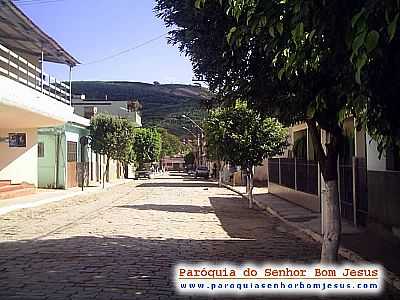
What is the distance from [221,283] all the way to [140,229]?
7284 mm

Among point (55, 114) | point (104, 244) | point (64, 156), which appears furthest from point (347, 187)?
point (64, 156)

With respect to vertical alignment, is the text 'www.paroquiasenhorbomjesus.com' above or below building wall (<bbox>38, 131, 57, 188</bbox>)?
below

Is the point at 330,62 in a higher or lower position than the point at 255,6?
lower

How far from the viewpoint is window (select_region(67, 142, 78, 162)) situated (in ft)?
130

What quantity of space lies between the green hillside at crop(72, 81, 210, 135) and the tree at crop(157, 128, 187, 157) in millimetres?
3535

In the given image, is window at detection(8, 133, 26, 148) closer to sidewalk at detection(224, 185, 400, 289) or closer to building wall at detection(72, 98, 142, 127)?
sidewalk at detection(224, 185, 400, 289)

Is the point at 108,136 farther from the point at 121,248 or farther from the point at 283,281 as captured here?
the point at 283,281

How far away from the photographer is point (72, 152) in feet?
135

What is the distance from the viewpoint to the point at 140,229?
14.7 m

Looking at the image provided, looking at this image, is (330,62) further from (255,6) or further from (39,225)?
(39,225)

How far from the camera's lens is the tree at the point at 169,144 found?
10701 centimetres

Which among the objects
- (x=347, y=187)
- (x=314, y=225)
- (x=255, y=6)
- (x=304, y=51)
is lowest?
(x=314, y=225)

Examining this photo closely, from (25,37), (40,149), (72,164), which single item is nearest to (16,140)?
(40,149)

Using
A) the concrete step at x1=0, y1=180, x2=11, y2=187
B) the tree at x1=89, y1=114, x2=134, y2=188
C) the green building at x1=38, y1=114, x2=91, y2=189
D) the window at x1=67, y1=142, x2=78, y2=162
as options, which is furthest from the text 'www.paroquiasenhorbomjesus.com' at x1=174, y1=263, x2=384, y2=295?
the tree at x1=89, y1=114, x2=134, y2=188
